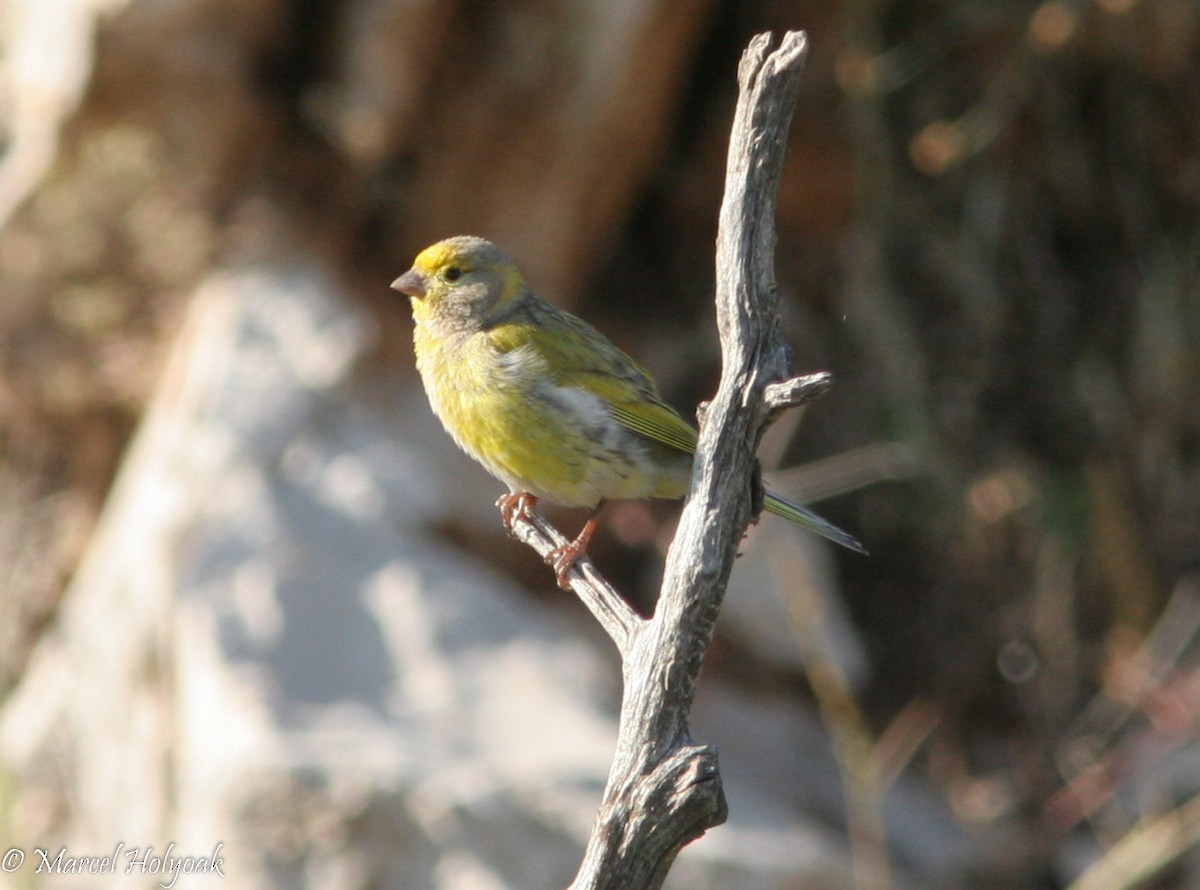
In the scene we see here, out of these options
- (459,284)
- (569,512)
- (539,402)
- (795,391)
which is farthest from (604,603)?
(569,512)

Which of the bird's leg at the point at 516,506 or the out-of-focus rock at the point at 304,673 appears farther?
the out-of-focus rock at the point at 304,673

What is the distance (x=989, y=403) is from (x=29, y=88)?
19.1 feet

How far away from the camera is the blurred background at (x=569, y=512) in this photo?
720 centimetres

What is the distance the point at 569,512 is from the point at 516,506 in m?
3.72

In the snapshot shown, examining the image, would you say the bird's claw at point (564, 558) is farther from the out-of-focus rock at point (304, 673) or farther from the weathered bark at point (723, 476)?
the out-of-focus rock at point (304, 673)

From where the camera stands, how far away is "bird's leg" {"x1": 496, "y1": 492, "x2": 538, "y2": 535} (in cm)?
479

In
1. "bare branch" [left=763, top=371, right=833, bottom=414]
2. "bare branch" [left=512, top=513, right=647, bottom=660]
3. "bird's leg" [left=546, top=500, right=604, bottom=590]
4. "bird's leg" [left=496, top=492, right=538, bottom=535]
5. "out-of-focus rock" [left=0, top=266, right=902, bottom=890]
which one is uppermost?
"bare branch" [left=763, top=371, right=833, bottom=414]

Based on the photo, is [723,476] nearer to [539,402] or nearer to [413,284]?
[539,402]

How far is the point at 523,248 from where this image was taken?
821cm

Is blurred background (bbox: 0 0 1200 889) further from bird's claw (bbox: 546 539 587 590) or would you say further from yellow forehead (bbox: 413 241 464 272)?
bird's claw (bbox: 546 539 587 590)

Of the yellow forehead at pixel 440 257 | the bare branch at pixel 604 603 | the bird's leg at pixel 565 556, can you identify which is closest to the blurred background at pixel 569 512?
the yellow forehead at pixel 440 257

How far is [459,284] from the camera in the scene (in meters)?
5.16

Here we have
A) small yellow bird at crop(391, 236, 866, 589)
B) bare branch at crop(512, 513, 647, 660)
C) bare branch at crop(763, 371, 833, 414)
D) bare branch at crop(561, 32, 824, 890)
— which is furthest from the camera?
small yellow bird at crop(391, 236, 866, 589)

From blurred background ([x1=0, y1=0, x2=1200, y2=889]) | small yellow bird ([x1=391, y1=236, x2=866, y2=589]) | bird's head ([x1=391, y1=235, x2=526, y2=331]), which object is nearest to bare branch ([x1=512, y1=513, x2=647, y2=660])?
small yellow bird ([x1=391, y1=236, x2=866, y2=589])
